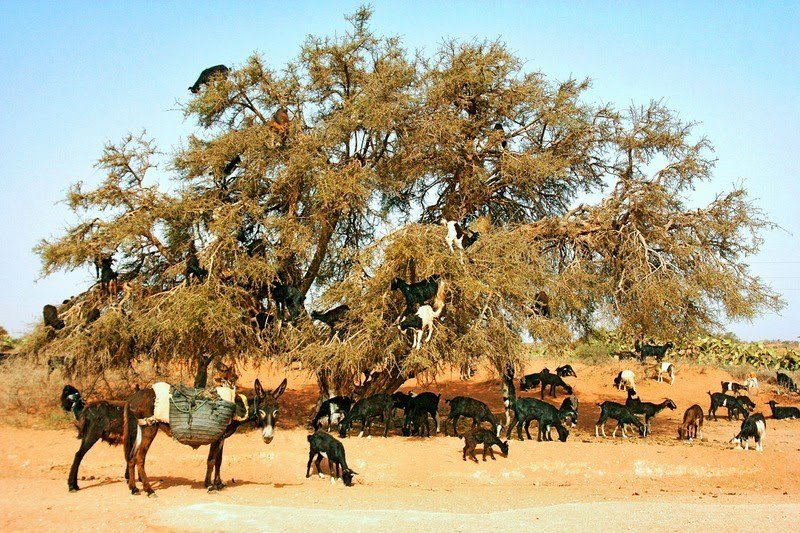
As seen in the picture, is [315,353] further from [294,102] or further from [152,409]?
[294,102]

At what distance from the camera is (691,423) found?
56.9ft

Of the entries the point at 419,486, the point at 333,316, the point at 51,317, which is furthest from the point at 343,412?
the point at 51,317

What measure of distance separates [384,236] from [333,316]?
7.92 ft

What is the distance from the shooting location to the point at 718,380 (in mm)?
28797

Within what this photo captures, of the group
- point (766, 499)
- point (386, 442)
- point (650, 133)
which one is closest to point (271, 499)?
point (386, 442)

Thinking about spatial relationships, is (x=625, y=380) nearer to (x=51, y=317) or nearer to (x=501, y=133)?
(x=501, y=133)

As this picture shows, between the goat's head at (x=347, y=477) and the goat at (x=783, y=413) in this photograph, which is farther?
the goat at (x=783, y=413)

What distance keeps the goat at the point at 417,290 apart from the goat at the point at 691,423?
7391mm

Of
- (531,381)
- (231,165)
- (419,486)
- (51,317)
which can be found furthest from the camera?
(531,381)

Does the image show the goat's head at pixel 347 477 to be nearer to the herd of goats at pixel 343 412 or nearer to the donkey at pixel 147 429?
the herd of goats at pixel 343 412

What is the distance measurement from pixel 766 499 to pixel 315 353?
30.7 feet

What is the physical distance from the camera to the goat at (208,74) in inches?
731

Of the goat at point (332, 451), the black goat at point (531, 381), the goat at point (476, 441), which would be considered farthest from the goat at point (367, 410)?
the black goat at point (531, 381)

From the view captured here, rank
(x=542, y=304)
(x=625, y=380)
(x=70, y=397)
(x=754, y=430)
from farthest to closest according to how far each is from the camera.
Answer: (x=625, y=380)
(x=542, y=304)
(x=754, y=430)
(x=70, y=397)
